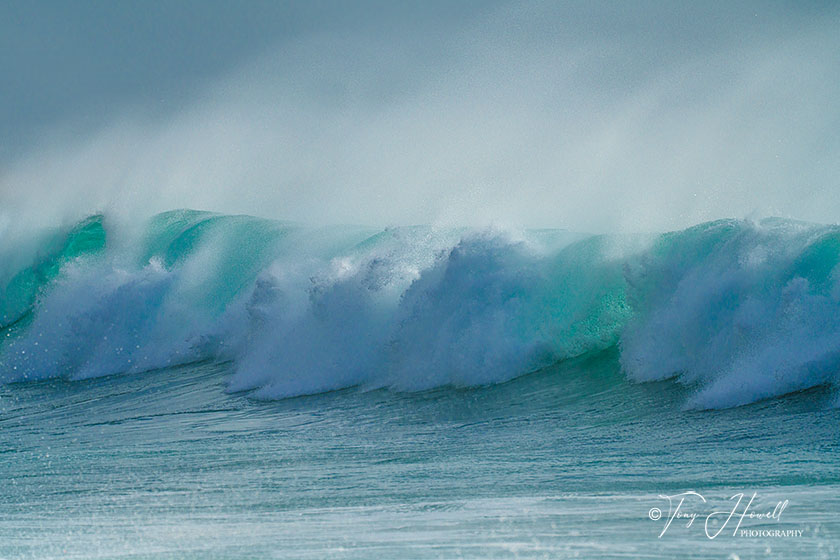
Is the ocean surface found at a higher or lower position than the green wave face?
lower

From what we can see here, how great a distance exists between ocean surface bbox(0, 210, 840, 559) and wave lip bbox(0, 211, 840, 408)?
30 millimetres

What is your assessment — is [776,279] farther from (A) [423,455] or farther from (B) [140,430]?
(B) [140,430]

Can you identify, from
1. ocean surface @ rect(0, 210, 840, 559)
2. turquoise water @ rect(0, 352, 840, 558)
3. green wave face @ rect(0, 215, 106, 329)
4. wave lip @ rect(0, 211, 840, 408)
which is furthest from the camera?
green wave face @ rect(0, 215, 106, 329)

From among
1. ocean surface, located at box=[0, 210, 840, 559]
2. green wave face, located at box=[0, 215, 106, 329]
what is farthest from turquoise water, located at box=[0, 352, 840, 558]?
green wave face, located at box=[0, 215, 106, 329]

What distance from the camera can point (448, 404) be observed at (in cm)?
922

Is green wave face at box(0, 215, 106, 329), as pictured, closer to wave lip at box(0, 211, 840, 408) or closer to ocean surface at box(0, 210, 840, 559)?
wave lip at box(0, 211, 840, 408)

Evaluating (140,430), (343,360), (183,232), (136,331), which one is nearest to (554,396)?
(343,360)

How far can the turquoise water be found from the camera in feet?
15.2

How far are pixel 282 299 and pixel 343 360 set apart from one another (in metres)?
2.59

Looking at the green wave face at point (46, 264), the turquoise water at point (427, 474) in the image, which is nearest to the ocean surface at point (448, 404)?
the turquoise water at point (427, 474)

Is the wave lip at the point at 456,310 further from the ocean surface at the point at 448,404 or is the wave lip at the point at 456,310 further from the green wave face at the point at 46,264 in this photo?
the green wave face at the point at 46,264

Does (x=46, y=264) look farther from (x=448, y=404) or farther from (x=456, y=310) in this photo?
(x=448, y=404)

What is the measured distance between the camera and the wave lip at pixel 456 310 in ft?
27.5

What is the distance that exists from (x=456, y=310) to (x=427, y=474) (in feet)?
15.3
